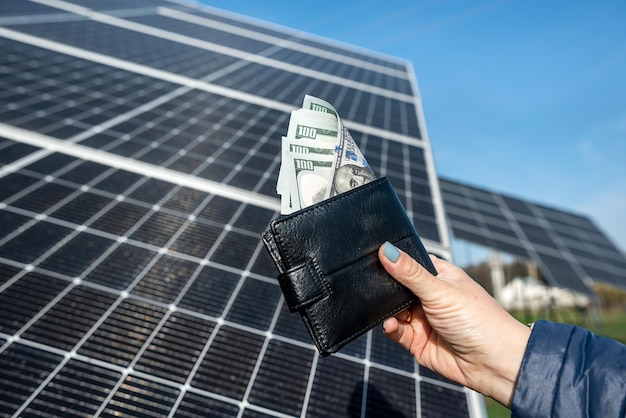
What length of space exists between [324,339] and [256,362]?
138 cm

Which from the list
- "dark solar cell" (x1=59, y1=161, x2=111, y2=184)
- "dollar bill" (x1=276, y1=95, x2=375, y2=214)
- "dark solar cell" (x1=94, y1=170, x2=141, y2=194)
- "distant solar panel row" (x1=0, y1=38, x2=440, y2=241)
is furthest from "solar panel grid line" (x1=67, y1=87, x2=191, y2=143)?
"dollar bill" (x1=276, y1=95, x2=375, y2=214)

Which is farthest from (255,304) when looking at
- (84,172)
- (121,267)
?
(84,172)

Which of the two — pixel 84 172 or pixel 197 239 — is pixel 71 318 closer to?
pixel 197 239

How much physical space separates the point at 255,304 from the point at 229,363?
2.11 feet

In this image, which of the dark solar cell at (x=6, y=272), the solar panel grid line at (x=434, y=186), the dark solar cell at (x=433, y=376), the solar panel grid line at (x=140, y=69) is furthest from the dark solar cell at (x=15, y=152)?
the solar panel grid line at (x=434, y=186)

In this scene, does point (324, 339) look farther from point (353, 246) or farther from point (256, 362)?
point (256, 362)

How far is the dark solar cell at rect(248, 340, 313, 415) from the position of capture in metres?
2.87

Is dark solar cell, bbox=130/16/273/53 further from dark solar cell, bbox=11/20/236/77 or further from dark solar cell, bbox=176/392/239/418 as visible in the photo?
dark solar cell, bbox=176/392/239/418

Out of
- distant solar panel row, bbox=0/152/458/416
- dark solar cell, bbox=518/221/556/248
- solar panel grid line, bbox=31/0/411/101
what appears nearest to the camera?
distant solar panel row, bbox=0/152/458/416

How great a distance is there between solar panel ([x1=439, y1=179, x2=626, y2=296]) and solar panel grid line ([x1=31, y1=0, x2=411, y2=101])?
3657 millimetres

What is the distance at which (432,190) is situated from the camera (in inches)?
261

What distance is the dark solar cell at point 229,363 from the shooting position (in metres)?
2.85

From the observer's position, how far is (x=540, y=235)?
11062 millimetres

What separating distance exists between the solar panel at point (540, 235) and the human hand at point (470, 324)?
8054 mm
